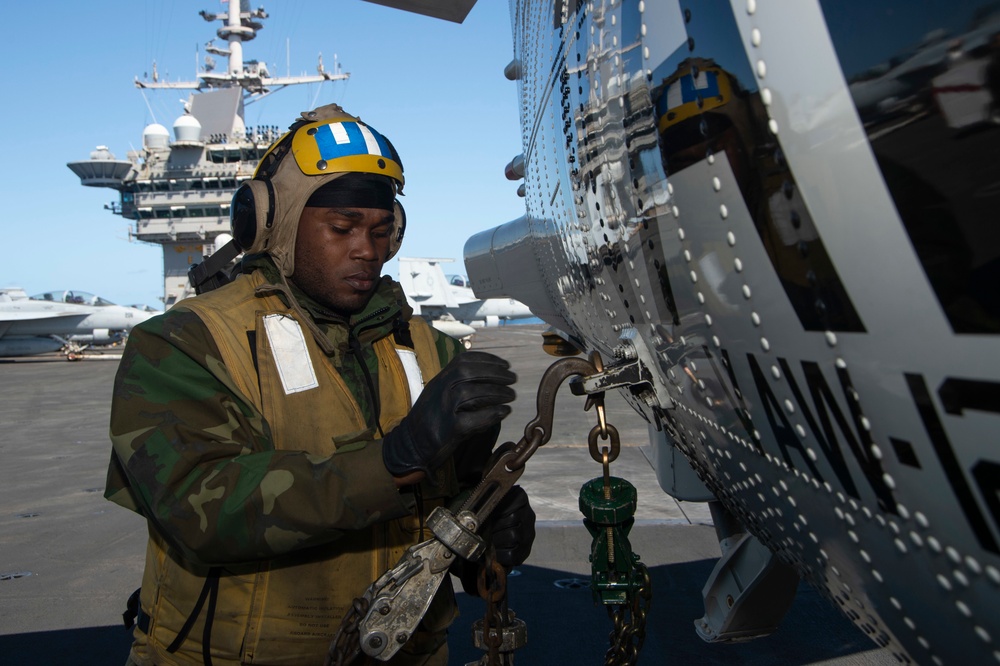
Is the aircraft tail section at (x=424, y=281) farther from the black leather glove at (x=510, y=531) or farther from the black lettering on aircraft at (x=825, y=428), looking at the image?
the black lettering on aircraft at (x=825, y=428)

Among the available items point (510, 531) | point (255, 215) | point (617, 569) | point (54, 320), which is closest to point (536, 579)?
point (510, 531)

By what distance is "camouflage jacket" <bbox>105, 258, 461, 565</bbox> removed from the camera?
176 cm

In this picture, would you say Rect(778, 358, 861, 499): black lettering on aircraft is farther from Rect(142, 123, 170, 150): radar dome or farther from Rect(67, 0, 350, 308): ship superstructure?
Rect(142, 123, 170, 150): radar dome

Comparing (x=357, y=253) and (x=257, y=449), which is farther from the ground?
(x=357, y=253)

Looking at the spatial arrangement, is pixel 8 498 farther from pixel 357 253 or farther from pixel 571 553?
pixel 357 253

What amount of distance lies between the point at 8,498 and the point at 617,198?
25.5 ft

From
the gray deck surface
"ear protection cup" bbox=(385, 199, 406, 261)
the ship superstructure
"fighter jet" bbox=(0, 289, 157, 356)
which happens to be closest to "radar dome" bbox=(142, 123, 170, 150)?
the ship superstructure

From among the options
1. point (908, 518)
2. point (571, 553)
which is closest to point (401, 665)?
point (908, 518)

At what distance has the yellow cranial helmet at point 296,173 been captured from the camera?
87.2 inches

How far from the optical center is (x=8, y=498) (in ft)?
25.1

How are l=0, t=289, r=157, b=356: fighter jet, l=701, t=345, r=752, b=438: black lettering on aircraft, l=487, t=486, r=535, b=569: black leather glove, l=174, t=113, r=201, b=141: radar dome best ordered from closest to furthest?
l=701, t=345, r=752, b=438: black lettering on aircraft → l=487, t=486, r=535, b=569: black leather glove → l=0, t=289, r=157, b=356: fighter jet → l=174, t=113, r=201, b=141: radar dome

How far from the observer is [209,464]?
185 cm

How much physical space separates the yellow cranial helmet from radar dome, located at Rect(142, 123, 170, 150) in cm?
4251

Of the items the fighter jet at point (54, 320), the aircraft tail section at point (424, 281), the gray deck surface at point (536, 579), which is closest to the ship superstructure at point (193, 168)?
the fighter jet at point (54, 320)
